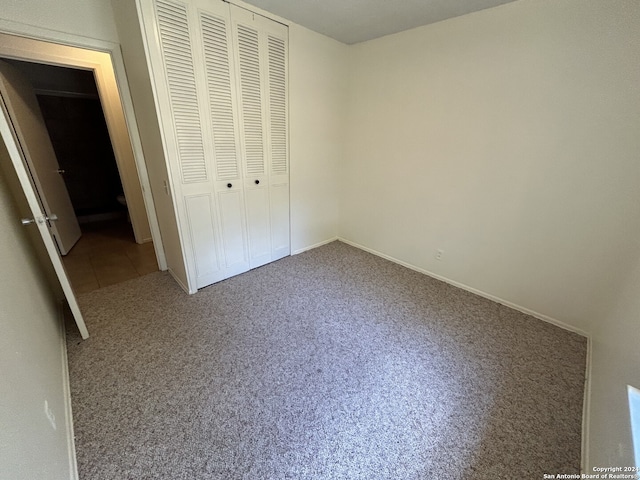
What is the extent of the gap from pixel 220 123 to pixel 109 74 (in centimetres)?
172

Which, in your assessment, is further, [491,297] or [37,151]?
[37,151]

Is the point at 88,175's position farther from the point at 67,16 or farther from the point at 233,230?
the point at 233,230

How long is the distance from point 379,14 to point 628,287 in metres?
2.72

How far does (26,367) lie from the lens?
1042 mm

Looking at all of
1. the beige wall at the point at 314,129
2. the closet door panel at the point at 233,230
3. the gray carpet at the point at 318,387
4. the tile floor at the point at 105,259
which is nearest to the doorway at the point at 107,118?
the tile floor at the point at 105,259

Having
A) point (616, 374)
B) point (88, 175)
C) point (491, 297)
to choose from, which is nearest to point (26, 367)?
point (616, 374)

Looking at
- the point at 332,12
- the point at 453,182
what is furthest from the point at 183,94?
the point at 453,182

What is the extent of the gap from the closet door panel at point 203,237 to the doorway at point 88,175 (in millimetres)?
807

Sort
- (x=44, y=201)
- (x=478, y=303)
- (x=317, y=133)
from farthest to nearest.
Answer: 1. (x=317, y=133)
2. (x=44, y=201)
3. (x=478, y=303)

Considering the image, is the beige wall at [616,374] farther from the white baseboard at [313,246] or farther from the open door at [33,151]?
the open door at [33,151]

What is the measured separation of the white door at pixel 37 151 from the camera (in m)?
2.44

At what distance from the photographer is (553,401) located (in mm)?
1519

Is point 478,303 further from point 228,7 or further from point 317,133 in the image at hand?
point 228,7

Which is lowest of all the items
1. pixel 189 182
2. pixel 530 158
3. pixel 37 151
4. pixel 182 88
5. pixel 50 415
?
pixel 50 415
